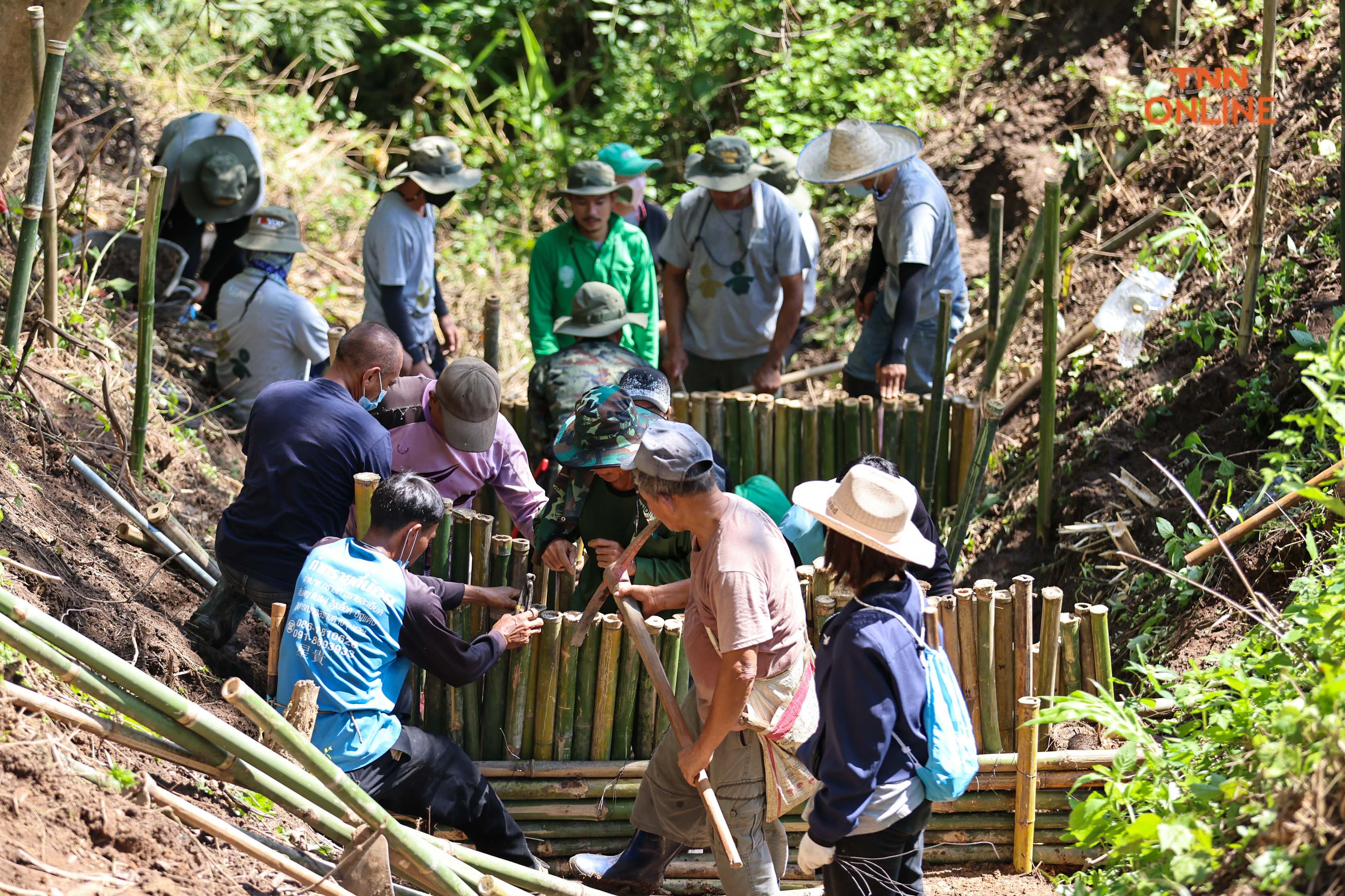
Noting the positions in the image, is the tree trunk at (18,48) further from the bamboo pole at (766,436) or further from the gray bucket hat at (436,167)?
the bamboo pole at (766,436)

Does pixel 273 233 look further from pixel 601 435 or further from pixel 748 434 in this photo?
pixel 601 435

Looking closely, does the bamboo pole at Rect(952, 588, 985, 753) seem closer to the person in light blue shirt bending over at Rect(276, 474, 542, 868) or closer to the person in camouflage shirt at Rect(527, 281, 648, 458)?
the person in light blue shirt bending over at Rect(276, 474, 542, 868)

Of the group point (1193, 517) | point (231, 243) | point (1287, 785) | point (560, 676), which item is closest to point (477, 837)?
point (560, 676)

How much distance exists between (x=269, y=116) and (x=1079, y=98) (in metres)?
7.24

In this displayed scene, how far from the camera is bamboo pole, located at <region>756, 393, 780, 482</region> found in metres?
6.18

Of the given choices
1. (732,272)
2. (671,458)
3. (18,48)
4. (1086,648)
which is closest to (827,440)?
(732,272)

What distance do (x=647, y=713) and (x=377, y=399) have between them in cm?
169

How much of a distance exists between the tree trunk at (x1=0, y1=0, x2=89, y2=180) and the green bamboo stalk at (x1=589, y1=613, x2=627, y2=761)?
11.1ft

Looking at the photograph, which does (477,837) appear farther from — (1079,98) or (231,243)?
(1079,98)

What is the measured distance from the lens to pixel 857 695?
10.2ft

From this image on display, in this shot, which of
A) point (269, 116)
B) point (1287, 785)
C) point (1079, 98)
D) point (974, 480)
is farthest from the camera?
point (269, 116)

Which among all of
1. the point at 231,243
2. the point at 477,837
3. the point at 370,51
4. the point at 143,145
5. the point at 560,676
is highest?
the point at 370,51

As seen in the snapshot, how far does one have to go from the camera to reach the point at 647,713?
4293 mm

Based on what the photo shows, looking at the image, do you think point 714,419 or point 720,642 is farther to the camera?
point 714,419
